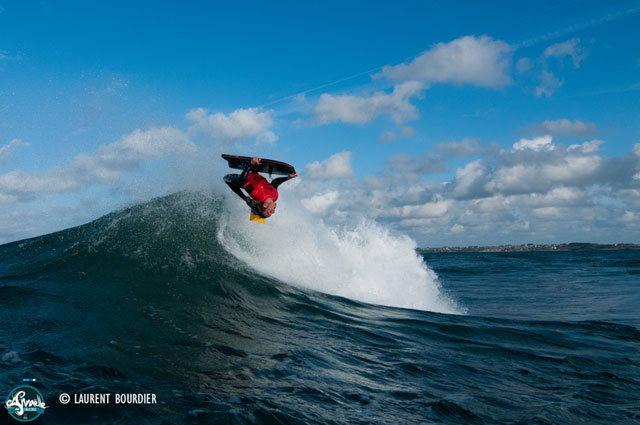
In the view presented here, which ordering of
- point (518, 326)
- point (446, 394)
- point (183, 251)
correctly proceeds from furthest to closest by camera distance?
point (183, 251) < point (518, 326) < point (446, 394)

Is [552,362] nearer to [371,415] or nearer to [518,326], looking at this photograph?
[518,326]

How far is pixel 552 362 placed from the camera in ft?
21.7

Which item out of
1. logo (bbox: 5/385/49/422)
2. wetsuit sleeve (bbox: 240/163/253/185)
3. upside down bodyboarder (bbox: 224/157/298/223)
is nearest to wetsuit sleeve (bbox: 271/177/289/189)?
upside down bodyboarder (bbox: 224/157/298/223)

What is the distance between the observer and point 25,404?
11.7 ft

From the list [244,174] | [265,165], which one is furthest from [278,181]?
[244,174]

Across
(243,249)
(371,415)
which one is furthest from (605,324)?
(243,249)

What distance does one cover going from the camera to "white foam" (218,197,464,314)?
1218 centimetres

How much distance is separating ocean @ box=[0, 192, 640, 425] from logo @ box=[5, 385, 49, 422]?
0.06m

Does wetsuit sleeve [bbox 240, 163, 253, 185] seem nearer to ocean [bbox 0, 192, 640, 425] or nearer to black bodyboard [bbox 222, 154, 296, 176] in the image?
black bodyboard [bbox 222, 154, 296, 176]

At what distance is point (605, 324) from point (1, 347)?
12.4m

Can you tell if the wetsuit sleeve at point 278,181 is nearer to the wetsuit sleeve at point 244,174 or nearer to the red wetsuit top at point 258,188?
the red wetsuit top at point 258,188

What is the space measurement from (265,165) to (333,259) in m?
5.06

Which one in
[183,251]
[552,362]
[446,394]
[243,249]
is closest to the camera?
[446,394]

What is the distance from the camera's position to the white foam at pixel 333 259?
1218 centimetres
